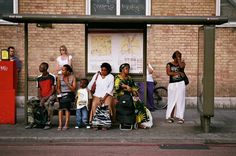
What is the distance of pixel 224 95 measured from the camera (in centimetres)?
1648

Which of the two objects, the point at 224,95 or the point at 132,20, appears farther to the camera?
the point at 224,95

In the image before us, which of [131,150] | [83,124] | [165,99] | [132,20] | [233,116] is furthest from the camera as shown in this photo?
[165,99]

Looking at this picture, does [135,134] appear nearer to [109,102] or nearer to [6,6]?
[109,102]

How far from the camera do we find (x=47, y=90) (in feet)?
40.1

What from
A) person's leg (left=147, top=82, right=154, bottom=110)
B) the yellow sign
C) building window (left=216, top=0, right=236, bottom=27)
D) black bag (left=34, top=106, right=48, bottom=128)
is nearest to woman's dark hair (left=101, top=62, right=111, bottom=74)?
black bag (left=34, top=106, right=48, bottom=128)

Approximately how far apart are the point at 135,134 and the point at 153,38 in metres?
5.54

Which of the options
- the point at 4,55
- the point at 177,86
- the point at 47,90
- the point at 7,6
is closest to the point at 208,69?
the point at 177,86

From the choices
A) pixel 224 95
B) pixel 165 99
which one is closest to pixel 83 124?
pixel 165 99

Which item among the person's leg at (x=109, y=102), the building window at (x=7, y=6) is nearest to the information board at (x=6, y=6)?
the building window at (x=7, y=6)

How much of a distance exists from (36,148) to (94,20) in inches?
130

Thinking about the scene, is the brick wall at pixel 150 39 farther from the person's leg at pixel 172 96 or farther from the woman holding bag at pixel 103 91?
the woman holding bag at pixel 103 91

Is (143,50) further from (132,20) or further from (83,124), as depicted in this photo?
(83,124)

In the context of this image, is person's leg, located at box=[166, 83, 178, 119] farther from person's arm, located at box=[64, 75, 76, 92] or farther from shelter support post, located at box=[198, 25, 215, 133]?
person's arm, located at box=[64, 75, 76, 92]

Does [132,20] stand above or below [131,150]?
above
